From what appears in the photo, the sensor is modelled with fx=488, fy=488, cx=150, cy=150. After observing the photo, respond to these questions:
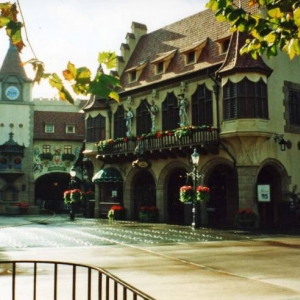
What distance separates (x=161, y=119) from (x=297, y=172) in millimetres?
9758

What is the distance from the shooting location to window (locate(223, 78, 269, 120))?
89.8 feet

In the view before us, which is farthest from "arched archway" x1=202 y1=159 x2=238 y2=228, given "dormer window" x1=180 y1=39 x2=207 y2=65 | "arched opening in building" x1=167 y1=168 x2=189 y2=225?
"dormer window" x1=180 y1=39 x2=207 y2=65

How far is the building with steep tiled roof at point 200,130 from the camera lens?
27.5 metres

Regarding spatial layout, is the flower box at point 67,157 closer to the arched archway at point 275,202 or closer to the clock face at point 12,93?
the clock face at point 12,93

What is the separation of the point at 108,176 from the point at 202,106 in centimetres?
938

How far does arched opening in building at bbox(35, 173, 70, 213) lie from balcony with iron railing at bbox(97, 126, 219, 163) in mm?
20905

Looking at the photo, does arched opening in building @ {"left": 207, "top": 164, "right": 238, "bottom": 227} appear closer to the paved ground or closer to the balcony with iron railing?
the balcony with iron railing

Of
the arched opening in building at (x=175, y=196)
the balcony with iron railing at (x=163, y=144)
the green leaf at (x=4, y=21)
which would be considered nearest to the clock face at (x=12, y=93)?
the balcony with iron railing at (x=163, y=144)

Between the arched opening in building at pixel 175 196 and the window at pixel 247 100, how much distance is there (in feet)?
24.6

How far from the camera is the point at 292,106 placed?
30688 millimetres

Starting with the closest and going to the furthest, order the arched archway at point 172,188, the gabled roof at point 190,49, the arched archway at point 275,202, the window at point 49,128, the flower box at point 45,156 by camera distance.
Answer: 1. the gabled roof at point 190,49
2. the arched archway at point 275,202
3. the arched archway at point 172,188
4. the flower box at point 45,156
5. the window at point 49,128

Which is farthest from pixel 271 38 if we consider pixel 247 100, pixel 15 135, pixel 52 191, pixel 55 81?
pixel 52 191

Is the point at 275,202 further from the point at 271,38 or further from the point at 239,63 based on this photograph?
the point at 271,38

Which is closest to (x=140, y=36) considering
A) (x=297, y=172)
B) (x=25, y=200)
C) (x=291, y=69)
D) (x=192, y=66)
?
(x=192, y=66)
